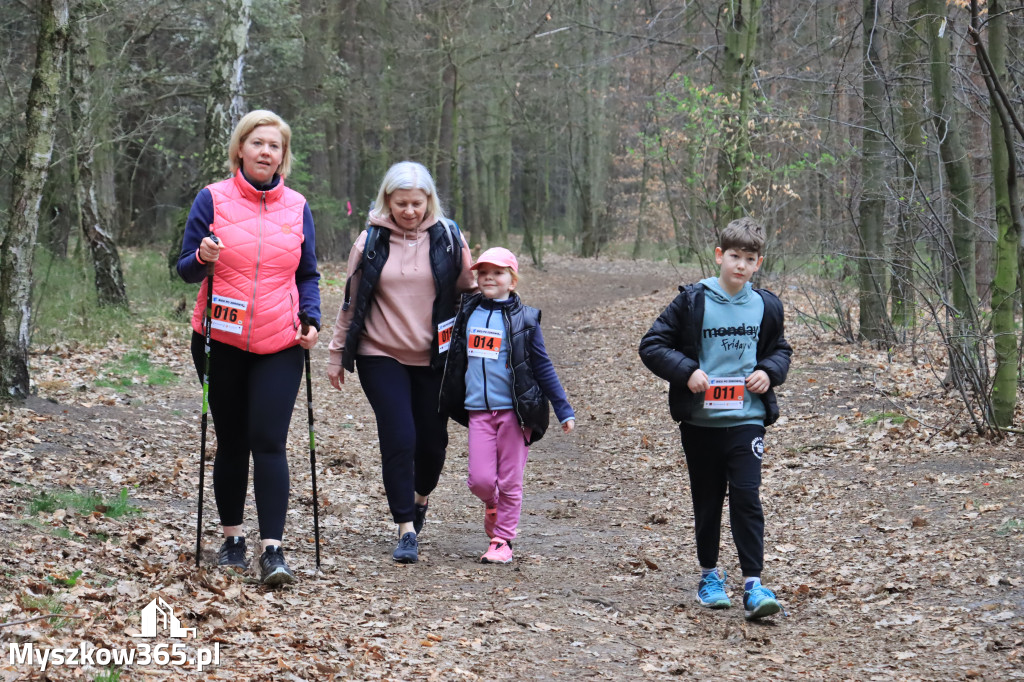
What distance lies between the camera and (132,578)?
4719 millimetres

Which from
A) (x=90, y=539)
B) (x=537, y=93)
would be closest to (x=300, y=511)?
(x=90, y=539)

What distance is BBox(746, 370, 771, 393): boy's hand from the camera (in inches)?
191

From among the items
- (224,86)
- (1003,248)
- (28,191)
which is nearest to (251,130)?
(28,191)

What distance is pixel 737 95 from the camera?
14930 mm

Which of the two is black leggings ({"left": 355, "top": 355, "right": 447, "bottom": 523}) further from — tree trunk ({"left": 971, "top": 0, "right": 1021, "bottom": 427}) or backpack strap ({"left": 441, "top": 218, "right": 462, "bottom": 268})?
tree trunk ({"left": 971, "top": 0, "right": 1021, "bottom": 427})

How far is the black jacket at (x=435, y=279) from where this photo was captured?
18.4 feet

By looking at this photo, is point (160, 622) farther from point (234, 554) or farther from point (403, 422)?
point (403, 422)

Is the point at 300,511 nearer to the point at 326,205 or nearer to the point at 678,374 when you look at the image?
the point at 678,374

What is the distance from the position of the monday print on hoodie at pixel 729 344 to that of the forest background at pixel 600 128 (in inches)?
110

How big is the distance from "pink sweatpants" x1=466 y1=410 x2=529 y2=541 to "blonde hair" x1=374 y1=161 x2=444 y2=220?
125 centimetres

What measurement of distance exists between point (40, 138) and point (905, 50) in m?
8.95

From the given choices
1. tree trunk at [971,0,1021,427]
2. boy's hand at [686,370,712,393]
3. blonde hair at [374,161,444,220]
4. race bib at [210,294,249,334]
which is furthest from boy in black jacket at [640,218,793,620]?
tree trunk at [971,0,1021,427]

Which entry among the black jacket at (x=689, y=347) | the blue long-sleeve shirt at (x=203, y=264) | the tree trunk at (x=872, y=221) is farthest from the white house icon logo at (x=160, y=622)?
the tree trunk at (x=872, y=221)

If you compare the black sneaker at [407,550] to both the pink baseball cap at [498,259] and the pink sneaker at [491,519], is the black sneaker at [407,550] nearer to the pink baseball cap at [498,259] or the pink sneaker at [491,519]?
the pink sneaker at [491,519]
